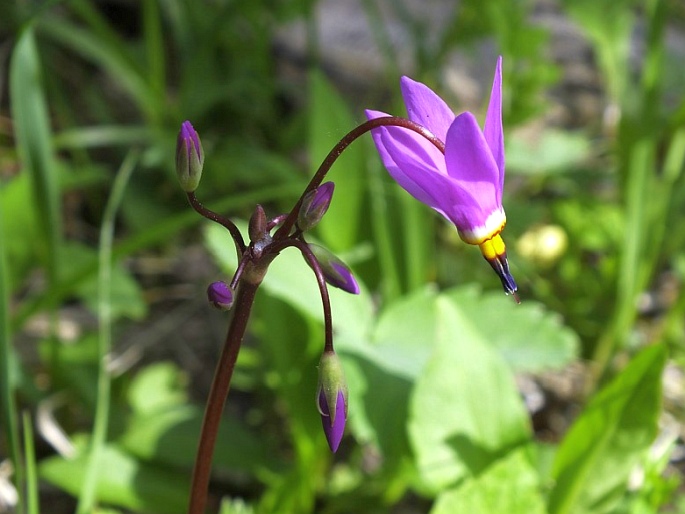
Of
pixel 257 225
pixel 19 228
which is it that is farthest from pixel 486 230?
pixel 19 228

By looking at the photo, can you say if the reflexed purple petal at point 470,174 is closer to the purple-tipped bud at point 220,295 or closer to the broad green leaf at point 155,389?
the purple-tipped bud at point 220,295

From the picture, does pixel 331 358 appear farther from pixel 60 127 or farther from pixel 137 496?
pixel 60 127

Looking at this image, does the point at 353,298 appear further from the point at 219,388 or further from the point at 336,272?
the point at 336,272

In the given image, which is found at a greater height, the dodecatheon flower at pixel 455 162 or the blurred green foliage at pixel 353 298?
the blurred green foliage at pixel 353 298

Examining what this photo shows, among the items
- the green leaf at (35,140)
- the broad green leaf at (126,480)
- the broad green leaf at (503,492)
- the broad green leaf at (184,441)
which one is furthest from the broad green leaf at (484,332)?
the green leaf at (35,140)

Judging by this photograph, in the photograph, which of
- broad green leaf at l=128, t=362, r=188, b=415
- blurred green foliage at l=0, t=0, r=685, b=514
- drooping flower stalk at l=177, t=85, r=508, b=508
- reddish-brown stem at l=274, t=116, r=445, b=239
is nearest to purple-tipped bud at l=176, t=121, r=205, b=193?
drooping flower stalk at l=177, t=85, r=508, b=508

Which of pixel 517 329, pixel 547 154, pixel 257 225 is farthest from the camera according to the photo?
pixel 547 154

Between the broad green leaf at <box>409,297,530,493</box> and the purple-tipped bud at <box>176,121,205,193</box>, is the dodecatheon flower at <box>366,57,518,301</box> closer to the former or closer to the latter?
the purple-tipped bud at <box>176,121,205,193</box>
